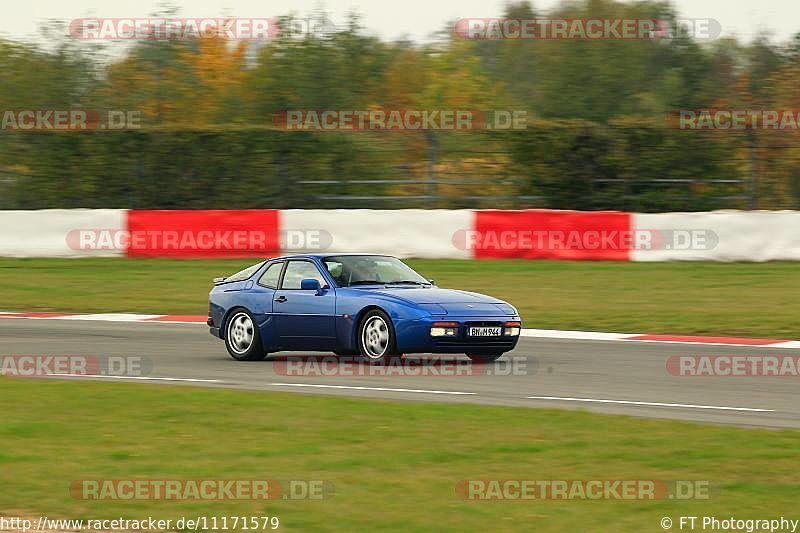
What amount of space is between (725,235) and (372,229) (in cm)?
665

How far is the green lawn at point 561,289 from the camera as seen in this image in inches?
750

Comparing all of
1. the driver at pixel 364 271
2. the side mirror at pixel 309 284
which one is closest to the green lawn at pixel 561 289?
the driver at pixel 364 271

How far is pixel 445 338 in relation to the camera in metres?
13.3

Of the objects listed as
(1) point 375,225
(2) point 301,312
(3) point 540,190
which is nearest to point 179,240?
(1) point 375,225

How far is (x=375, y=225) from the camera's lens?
87.8ft

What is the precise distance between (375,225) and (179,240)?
13.1 ft

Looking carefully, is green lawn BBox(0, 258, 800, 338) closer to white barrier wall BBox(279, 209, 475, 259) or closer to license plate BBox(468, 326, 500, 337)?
white barrier wall BBox(279, 209, 475, 259)

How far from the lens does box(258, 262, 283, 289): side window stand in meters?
14.7

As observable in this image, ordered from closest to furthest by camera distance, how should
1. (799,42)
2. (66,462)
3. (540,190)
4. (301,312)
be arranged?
1. (66,462)
2. (301,312)
3. (540,190)
4. (799,42)

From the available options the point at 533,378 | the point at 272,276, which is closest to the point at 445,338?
the point at 533,378

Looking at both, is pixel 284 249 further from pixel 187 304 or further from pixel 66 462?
pixel 66 462

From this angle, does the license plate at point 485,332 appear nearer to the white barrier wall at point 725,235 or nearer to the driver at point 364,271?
the driver at point 364,271

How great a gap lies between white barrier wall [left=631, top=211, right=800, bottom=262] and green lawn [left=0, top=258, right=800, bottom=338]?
277mm

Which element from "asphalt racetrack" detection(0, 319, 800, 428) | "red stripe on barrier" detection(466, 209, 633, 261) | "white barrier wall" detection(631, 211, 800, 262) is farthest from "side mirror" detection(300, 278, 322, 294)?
"white barrier wall" detection(631, 211, 800, 262)
